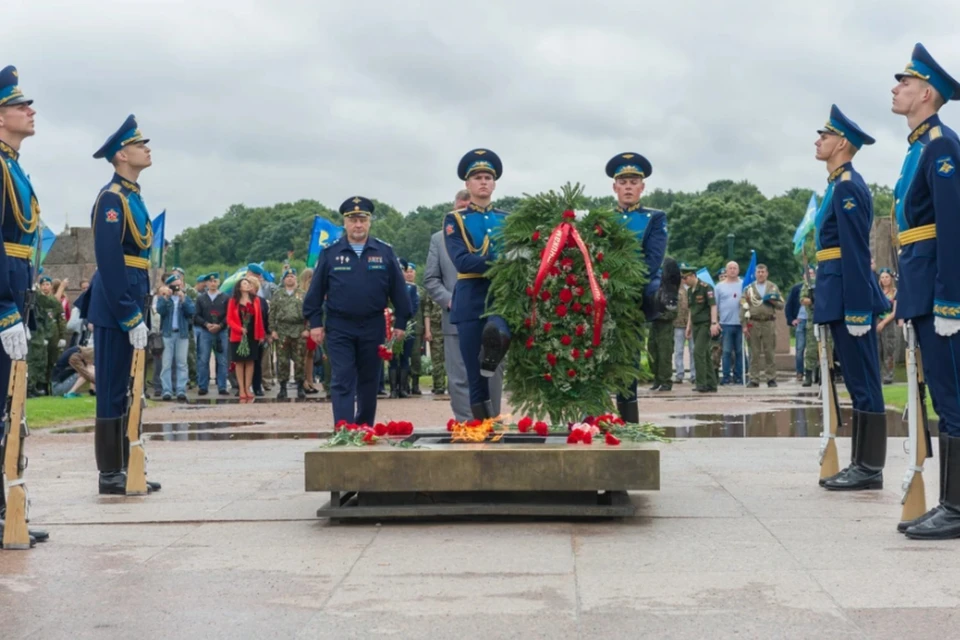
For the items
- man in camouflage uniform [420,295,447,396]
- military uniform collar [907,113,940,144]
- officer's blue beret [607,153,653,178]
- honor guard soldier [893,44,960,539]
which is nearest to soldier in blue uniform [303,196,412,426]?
officer's blue beret [607,153,653,178]

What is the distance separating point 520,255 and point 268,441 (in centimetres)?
559

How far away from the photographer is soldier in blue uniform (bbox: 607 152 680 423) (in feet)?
27.7

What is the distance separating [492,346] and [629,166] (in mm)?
1999

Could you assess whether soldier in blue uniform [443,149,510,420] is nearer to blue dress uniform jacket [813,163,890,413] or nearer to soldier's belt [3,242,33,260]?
blue dress uniform jacket [813,163,890,413]

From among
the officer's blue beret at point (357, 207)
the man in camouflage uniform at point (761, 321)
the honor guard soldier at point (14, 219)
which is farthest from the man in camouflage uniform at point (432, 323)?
the honor guard soldier at point (14, 219)

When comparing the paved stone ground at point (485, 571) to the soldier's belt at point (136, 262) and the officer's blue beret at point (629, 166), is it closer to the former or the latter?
the soldier's belt at point (136, 262)

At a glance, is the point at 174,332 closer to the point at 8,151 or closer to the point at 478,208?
the point at 478,208

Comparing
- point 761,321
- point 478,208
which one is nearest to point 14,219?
point 478,208

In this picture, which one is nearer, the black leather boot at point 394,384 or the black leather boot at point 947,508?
the black leather boot at point 947,508

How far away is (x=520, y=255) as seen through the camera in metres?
8.17

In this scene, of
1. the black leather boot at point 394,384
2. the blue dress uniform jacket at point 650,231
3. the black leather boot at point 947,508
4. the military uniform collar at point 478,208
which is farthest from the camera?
the black leather boot at point 394,384

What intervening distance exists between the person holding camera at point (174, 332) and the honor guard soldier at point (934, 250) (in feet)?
51.0

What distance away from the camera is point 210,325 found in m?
21.2

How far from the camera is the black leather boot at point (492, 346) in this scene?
316 inches
